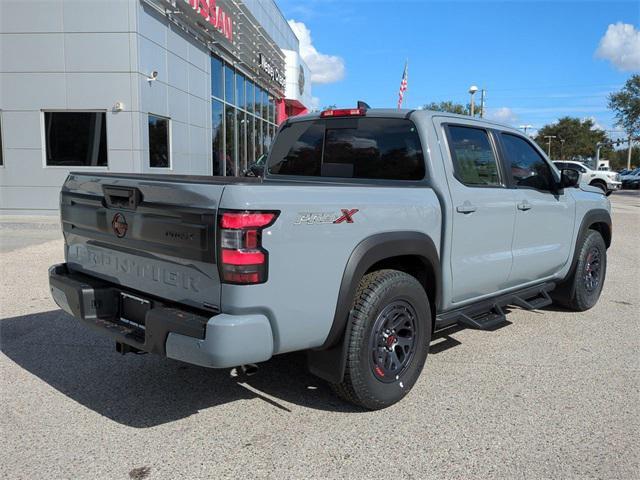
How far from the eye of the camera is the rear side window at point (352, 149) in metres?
4.11

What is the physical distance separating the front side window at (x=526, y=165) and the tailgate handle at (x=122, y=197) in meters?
3.09

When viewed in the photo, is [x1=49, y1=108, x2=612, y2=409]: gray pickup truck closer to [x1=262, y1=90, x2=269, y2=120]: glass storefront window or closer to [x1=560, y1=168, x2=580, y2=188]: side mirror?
[x1=560, y1=168, x2=580, y2=188]: side mirror

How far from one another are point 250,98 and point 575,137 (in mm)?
77524

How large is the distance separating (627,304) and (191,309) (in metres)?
5.56

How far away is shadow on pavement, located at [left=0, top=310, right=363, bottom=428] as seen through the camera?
364cm

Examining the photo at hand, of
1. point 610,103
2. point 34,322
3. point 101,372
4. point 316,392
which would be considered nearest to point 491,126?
point 316,392

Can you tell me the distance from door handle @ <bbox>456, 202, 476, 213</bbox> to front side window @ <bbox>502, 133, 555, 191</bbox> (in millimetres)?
870

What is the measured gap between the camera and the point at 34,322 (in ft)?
17.7

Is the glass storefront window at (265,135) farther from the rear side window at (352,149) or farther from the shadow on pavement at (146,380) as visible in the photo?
the shadow on pavement at (146,380)

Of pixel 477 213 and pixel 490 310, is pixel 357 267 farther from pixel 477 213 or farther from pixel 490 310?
pixel 490 310

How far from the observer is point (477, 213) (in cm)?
416

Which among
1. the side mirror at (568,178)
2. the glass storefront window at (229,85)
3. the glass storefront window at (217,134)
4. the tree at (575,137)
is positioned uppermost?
the tree at (575,137)

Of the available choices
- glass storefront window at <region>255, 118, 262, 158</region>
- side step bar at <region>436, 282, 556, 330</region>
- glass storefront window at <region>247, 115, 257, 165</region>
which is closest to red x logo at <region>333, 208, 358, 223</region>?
side step bar at <region>436, 282, 556, 330</region>

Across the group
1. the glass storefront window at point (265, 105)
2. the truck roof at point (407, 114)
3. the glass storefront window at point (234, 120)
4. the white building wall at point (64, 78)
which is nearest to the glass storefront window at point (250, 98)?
the glass storefront window at point (234, 120)
